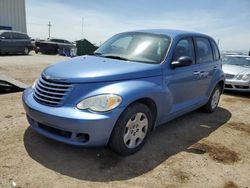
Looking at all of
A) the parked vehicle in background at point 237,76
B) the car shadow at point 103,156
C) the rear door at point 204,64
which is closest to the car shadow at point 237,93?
the parked vehicle in background at point 237,76

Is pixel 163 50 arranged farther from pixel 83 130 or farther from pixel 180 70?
pixel 83 130

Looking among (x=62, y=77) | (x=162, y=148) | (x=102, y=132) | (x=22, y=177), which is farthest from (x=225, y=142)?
(x=22, y=177)

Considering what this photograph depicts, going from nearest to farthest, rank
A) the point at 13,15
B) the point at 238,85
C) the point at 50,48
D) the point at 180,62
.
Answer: the point at 180,62 → the point at 238,85 → the point at 50,48 → the point at 13,15

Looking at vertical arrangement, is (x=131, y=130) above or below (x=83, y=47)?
above

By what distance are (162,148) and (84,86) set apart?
1587mm

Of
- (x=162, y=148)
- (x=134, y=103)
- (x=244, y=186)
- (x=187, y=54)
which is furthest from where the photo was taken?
(x=187, y=54)

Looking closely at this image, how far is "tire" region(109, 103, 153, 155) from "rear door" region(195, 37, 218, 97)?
1830 mm

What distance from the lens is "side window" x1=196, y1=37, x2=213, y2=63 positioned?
5.48 meters

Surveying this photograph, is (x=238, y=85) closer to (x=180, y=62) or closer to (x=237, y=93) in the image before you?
(x=237, y=93)

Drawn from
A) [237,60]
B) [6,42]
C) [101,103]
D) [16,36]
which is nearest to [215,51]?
[101,103]

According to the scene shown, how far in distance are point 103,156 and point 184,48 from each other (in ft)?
7.89

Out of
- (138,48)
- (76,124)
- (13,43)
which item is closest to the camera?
(76,124)

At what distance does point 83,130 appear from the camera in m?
3.34

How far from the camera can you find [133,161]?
3.78 meters
